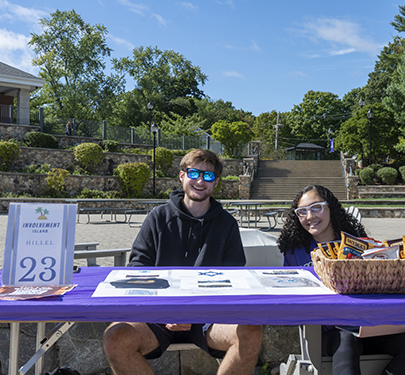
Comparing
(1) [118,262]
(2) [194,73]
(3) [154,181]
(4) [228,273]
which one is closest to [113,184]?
(3) [154,181]

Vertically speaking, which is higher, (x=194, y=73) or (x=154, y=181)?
(x=194, y=73)

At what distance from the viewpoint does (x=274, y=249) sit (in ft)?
10.9

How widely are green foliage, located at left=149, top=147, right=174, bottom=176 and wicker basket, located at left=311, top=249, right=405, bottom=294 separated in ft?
73.7

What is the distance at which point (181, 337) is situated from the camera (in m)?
2.18

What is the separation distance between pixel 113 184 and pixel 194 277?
20.8 meters

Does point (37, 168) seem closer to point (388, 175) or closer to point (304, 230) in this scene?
point (388, 175)

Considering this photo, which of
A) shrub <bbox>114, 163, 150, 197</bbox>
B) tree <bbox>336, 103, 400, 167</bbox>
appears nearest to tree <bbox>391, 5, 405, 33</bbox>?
tree <bbox>336, 103, 400, 167</bbox>

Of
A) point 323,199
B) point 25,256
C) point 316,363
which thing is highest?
point 323,199

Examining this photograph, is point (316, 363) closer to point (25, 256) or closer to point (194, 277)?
point (194, 277)

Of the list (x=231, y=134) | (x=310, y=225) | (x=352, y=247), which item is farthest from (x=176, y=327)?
(x=231, y=134)

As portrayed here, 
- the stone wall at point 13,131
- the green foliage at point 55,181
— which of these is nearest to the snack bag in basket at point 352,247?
the green foliage at point 55,181

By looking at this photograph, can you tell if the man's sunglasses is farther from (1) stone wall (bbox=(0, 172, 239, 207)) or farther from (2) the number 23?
(1) stone wall (bbox=(0, 172, 239, 207))

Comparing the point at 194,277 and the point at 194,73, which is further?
the point at 194,73

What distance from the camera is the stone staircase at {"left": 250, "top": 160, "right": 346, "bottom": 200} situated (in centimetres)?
2336
